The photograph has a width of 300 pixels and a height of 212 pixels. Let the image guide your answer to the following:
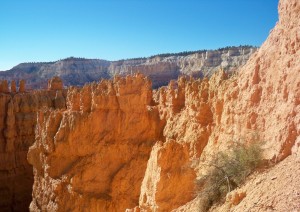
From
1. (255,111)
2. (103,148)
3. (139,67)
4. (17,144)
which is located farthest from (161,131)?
(139,67)

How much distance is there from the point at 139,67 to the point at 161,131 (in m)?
69.6

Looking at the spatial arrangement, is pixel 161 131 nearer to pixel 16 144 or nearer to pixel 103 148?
pixel 103 148

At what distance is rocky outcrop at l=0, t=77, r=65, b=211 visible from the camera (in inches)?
1081

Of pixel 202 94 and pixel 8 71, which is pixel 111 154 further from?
pixel 8 71

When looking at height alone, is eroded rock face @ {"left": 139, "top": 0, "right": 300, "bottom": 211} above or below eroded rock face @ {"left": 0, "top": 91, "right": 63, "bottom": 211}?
above

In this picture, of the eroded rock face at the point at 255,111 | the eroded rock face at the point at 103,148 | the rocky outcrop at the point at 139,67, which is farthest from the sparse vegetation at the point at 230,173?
the rocky outcrop at the point at 139,67

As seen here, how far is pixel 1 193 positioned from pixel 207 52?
62742mm

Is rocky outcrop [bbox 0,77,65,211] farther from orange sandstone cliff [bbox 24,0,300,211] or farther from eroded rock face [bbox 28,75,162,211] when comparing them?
eroded rock face [bbox 28,75,162,211]

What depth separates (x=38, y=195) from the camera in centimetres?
1822

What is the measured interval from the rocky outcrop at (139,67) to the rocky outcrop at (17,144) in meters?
36.0

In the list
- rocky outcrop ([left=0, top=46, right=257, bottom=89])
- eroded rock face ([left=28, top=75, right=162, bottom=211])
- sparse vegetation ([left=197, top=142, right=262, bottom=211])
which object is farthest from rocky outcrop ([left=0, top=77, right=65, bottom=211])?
rocky outcrop ([left=0, top=46, right=257, bottom=89])

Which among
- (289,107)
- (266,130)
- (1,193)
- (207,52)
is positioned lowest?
(1,193)

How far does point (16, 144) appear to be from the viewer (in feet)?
96.6

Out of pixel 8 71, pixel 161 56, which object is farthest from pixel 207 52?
pixel 8 71
